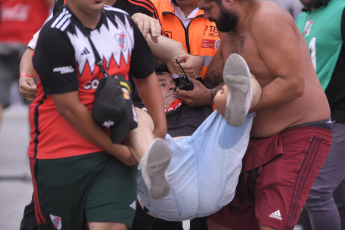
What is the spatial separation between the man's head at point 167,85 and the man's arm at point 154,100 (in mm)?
653

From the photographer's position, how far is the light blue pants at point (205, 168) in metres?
3.91

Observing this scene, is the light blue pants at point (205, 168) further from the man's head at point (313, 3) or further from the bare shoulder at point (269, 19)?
the man's head at point (313, 3)

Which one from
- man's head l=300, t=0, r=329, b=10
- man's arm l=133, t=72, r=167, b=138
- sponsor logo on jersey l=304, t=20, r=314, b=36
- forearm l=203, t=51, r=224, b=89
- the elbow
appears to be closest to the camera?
man's arm l=133, t=72, r=167, b=138

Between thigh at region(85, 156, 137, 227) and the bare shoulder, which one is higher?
the bare shoulder

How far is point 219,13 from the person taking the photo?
12.7 ft

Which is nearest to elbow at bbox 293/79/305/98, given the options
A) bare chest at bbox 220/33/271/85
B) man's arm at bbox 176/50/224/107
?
bare chest at bbox 220/33/271/85

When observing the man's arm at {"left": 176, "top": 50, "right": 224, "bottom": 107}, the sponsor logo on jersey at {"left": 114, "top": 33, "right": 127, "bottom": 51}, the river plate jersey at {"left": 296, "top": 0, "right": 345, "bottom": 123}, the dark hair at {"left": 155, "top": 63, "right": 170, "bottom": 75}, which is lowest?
the river plate jersey at {"left": 296, "top": 0, "right": 345, "bottom": 123}

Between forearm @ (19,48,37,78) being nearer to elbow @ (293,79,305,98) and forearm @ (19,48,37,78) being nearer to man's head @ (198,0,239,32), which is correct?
man's head @ (198,0,239,32)

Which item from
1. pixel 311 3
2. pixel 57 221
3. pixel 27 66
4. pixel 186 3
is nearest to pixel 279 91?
pixel 186 3

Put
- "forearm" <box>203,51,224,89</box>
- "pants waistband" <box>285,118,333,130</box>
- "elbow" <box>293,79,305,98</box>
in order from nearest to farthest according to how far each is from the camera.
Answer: "elbow" <box>293,79,305,98</box> → "pants waistband" <box>285,118,333,130</box> → "forearm" <box>203,51,224,89</box>

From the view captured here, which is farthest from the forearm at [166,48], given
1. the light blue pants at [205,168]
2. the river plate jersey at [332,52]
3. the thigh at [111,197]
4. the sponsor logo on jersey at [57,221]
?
the river plate jersey at [332,52]

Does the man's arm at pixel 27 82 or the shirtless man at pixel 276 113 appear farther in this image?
the man's arm at pixel 27 82

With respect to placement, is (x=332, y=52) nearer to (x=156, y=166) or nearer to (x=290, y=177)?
(x=290, y=177)

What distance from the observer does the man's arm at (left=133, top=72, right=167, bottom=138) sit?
370cm
